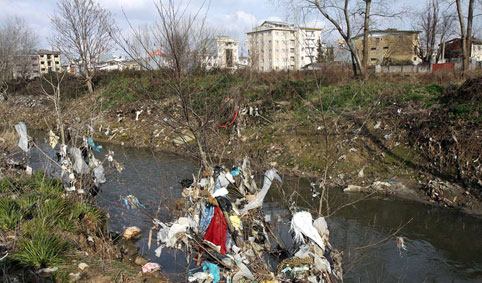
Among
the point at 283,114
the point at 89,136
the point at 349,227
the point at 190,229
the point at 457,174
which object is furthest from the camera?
the point at 283,114

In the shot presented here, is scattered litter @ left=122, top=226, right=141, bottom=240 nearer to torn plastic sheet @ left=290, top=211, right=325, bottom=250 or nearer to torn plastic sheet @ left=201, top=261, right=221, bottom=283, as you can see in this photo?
torn plastic sheet @ left=201, top=261, right=221, bottom=283

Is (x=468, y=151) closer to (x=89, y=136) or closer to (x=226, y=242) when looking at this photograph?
(x=226, y=242)

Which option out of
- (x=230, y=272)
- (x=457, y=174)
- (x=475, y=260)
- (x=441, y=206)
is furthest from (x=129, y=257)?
(x=457, y=174)

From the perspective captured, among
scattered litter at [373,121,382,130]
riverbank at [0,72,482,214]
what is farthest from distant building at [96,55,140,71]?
scattered litter at [373,121,382,130]

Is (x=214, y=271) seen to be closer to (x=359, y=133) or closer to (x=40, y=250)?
(x=40, y=250)

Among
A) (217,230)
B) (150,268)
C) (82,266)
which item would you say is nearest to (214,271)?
(217,230)

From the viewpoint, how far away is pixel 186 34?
356 cm

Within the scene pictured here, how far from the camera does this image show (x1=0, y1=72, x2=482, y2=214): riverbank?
818 centimetres

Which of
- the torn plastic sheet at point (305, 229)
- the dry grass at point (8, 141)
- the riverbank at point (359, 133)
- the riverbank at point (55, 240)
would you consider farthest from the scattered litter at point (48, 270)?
the dry grass at point (8, 141)

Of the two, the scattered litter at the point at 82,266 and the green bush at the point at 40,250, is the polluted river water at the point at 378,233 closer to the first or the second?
the scattered litter at the point at 82,266

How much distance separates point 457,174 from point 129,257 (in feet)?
23.9

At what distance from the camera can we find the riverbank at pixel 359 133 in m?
8.18

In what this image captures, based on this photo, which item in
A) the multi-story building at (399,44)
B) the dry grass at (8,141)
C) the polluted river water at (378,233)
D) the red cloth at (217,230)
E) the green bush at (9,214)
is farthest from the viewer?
the multi-story building at (399,44)

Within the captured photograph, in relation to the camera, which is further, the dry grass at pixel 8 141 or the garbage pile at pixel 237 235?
the dry grass at pixel 8 141
